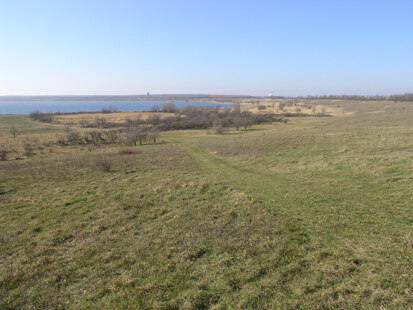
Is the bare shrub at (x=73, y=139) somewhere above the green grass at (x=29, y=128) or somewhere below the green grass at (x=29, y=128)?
below

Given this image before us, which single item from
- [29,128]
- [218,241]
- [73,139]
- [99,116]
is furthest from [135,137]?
[99,116]

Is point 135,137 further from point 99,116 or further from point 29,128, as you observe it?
point 99,116

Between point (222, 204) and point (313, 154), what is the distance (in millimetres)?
15465

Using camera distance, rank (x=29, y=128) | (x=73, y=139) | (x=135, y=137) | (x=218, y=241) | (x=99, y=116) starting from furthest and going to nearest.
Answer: (x=99, y=116) < (x=29, y=128) < (x=73, y=139) < (x=135, y=137) < (x=218, y=241)

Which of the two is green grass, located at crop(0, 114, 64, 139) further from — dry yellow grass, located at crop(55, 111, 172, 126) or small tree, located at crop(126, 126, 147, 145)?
small tree, located at crop(126, 126, 147, 145)

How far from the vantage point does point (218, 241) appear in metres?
8.10

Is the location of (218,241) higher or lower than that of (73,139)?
higher

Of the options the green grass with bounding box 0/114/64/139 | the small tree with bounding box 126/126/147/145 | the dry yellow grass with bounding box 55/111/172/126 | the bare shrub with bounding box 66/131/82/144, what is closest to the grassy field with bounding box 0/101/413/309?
the small tree with bounding box 126/126/147/145

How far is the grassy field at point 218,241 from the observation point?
554 centimetres

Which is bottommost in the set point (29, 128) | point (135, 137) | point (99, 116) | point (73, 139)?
point (73, 139)

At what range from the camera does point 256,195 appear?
1247 centimetres

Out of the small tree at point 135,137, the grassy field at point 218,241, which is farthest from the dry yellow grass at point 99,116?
the grassy field at point 218,241

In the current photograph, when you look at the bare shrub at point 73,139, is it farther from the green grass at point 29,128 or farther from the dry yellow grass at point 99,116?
the dry yellow grass at point 99,116

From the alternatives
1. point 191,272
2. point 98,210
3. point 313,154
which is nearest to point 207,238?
point 191,272
